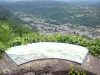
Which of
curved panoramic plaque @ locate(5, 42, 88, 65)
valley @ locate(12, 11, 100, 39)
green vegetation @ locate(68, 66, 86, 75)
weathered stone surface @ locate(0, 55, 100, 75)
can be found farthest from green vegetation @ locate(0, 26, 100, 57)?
valley @ locate(12, 11, 100, 39)

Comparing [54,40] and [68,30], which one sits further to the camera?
[68,30]

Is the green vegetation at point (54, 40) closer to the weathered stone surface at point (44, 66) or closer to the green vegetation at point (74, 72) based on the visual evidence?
the weathered stone surface at point (44, 66)

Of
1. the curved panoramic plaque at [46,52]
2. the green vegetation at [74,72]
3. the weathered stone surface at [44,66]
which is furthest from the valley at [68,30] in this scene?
the green vegetation at [74,72]

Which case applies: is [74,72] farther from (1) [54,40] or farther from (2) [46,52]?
(1) [54,40]

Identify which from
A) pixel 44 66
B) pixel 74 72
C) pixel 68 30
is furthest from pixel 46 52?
pixel 68 30

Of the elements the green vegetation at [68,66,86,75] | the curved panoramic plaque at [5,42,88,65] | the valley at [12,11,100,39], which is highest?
the curved panoramic plaque at [5,42,88,65]

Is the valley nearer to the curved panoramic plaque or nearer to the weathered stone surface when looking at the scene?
the curved panoramic plaque

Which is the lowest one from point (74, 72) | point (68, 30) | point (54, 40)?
point (68, 30)

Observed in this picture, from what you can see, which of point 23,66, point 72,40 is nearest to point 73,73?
point 23,66
